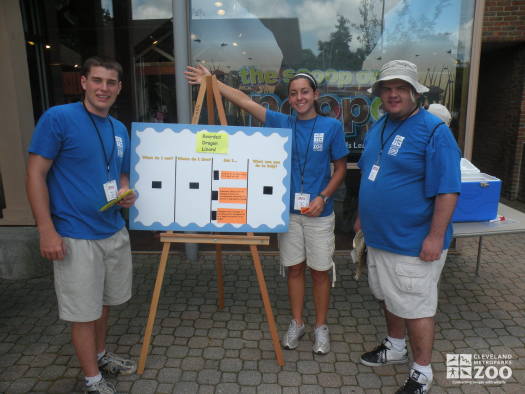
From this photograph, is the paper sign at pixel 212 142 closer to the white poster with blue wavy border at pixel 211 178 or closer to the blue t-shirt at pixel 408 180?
the white poster with blue wavy border at pixel 211 178

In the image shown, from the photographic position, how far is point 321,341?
9.40 ft

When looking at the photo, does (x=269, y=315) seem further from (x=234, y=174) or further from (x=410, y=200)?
(x=410, y=200)

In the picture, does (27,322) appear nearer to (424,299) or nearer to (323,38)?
(424,299)

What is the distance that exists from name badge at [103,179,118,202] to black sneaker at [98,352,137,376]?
1.14 m

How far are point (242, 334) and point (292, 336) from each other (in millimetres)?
432

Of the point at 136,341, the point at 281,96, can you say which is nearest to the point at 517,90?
the point at 281,96

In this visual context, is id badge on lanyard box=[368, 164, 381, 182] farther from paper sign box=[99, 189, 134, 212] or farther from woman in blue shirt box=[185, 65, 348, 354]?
paper sign box=[99, 189, 134, 212]

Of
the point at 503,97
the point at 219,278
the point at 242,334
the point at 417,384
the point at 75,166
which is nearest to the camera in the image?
the point at 75,166

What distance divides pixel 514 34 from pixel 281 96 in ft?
14.2

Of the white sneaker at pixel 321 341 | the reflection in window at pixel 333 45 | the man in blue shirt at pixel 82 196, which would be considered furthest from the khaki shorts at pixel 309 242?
the reflection in window at pixel 333 45

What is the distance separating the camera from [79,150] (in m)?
2.14

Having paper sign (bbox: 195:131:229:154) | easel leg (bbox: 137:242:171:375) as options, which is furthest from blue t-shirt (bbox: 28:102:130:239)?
paper sign (bbox: 195:131:229:154)

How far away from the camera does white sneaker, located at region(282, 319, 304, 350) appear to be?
290cm

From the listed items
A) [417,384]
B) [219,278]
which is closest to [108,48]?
[219,278]
